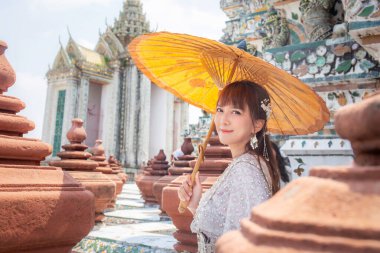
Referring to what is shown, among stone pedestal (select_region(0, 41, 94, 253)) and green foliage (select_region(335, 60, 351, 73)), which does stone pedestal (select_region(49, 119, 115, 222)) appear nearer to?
stone pedestal (select_region(0, 41, 94, 253))

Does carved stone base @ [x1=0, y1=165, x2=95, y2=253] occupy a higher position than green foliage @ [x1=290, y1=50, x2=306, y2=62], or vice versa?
green foliage @ [x1=290, y1=50, x2=306, y2=62]

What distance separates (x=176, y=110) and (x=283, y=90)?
728 inches

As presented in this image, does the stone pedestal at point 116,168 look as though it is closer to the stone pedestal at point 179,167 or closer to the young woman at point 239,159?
Result: the stone pedestal at point 179,167

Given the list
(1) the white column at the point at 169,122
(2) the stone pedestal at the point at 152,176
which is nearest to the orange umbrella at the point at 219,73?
(2) the stone pedestal at the point at 152,176

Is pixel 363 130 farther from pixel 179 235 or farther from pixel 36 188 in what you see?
pixel 179 235

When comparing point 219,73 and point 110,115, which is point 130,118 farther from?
point 219,73

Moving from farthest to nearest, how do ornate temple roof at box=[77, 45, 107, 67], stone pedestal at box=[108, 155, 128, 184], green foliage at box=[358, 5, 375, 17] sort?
ornate temple roof at box=[77, 45, 107, 67], stone pedestal at box=[108, 155, 128, 184], green foliage at box=[358, 5, 375, 17]

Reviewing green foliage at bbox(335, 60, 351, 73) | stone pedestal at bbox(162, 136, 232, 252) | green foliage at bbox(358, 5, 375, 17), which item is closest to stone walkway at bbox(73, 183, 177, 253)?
stone pedestal at bbox(162, 136, 232, 252)

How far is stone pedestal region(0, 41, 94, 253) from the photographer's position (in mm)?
1587

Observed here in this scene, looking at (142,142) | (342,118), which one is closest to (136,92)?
(142,142)

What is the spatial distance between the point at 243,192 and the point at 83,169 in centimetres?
298

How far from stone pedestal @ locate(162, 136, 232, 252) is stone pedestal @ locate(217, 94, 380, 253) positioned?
2062 millimetres

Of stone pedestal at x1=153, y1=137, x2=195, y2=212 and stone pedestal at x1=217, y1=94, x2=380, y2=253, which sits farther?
stone pedestal at x1=153, y1=137, x2=195, y2=212

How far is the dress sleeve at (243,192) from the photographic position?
144 cm
